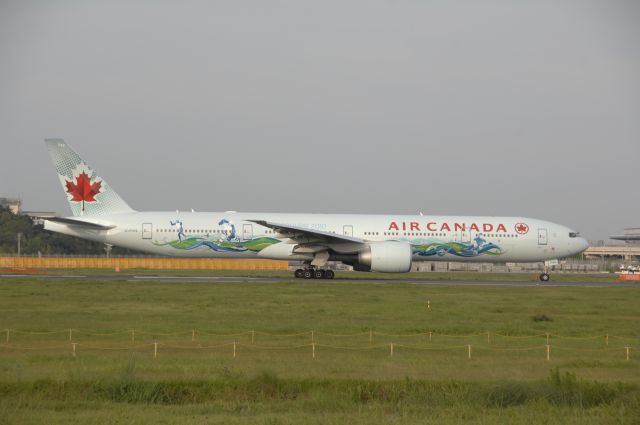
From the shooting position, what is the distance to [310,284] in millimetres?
38500

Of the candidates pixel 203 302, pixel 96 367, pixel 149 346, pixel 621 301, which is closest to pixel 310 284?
pixel 203 302

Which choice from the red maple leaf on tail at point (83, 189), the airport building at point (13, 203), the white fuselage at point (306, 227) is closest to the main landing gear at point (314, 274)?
the white fuselage at point (306, 227)

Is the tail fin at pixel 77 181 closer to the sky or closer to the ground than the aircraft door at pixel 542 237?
closer to the sky

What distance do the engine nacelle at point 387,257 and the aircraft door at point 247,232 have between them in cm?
618

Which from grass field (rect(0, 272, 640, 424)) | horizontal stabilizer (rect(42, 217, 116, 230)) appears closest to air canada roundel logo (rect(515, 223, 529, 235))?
grass field (rect(0, 272, 640, 424))

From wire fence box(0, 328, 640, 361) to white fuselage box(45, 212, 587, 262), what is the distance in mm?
22006

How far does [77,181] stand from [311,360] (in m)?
30.6

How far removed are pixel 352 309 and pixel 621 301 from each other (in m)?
12.5

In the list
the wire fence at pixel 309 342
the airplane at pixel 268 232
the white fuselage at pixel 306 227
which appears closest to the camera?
the wire fence at pixel 309 342

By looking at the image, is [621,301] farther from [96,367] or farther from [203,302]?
[96,367]

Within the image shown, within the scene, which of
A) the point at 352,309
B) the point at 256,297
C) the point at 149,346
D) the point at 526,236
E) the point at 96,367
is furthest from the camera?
the point at 526,236

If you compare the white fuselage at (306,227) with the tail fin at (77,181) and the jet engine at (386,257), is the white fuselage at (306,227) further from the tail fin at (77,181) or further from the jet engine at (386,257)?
the jet engine at (386,257)

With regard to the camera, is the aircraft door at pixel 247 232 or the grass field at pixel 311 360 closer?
the grass field at pixel 311 360

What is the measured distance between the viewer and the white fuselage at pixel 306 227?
4362cm
